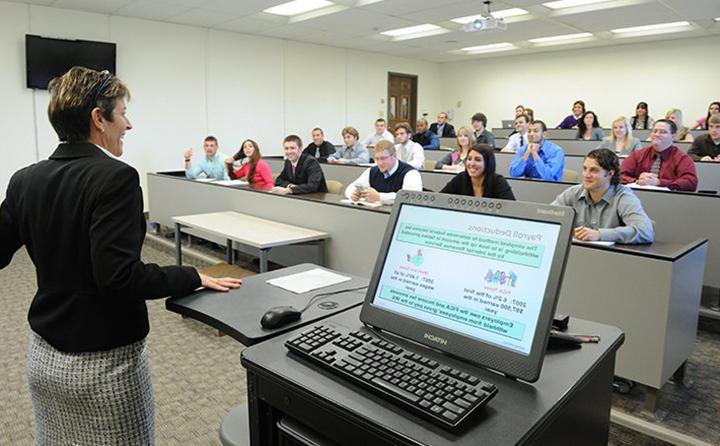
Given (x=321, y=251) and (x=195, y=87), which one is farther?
(x=195, y=87)

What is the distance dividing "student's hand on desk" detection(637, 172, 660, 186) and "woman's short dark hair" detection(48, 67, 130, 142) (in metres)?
4.20

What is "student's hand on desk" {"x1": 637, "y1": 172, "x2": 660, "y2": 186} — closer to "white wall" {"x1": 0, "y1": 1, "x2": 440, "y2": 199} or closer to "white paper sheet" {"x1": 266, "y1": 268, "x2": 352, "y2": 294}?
"white paper sheet" {"x1": 266, "y1": 268, "x2": 352, "y2": 294}

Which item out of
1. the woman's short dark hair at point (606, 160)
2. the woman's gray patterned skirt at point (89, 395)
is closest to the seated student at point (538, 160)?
the woman's short dark hair at point (606, 160)

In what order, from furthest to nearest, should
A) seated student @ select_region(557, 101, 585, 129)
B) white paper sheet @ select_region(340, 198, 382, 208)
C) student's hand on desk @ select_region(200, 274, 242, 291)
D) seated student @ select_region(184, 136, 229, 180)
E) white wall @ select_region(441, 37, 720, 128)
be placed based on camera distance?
white wall @ select_region(441, 37, 720, 128) < seated student @ select_region(557, 101, 585, 129) < seated student @ select_region(184, 136, 229, 180) < white paper sheet @ select_region(340, 198, 382, 208) < student's hand on desk @ select_region(200, 274, 242, 291)

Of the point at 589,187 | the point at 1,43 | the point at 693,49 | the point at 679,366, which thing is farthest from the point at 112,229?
the point at 693,49

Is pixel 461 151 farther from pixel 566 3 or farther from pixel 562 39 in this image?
pixel 562 39

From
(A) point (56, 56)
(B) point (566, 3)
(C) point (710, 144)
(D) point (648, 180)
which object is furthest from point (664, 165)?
(A) point (56, 56)

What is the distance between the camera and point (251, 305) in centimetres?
135

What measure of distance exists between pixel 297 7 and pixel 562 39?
489cm

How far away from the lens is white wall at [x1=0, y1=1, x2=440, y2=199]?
250 inches

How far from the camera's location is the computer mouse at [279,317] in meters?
1.19

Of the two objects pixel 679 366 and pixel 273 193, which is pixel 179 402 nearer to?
pixel 273 193

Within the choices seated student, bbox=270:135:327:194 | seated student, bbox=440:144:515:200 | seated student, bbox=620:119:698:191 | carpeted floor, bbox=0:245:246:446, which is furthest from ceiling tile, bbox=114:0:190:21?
seated student, bbox=620:119:698:191

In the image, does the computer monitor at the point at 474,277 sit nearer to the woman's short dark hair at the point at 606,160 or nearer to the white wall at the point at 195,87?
the woman's short dark hair at the point at 606,160
